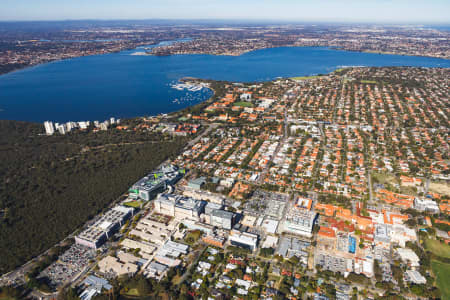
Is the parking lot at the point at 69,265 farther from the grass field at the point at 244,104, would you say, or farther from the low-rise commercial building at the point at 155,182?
the grass field at the point at 244,104

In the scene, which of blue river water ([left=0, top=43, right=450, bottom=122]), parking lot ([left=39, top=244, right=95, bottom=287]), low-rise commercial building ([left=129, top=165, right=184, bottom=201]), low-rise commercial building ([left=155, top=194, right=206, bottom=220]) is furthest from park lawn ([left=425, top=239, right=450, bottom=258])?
blue river water ([left=0, top=43, right=450, bottom=122])

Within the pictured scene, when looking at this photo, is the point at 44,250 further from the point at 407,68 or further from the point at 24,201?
the point at 407,68

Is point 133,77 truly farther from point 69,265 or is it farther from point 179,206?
point 69,265

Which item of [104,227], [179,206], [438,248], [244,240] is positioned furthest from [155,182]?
[438,248]

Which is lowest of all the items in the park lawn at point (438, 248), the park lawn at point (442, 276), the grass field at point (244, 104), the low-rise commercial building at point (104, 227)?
the park lawn at point (442, 276)

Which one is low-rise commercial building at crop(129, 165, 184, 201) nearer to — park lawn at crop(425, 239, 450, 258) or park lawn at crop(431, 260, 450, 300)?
park lawn at crop(425, 239, 450, 258)

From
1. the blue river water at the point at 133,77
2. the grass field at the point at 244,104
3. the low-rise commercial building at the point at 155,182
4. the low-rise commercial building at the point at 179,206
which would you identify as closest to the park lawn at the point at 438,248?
the low-rise commercial building at the point at 179,206


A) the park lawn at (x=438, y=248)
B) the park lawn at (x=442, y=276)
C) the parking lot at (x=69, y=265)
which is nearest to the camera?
the park lawn at (x=442, y=276)

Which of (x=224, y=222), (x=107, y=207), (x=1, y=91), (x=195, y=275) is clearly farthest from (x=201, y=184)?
(x=1, y=91)
